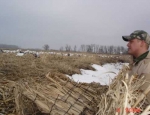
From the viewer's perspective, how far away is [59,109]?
90.7 inches

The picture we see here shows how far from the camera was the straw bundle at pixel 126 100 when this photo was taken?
1.74 m

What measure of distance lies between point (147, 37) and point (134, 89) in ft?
3.01

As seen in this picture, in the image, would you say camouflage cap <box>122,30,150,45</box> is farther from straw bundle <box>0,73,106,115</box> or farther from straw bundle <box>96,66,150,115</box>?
straw bundle <box>0,73,106,115</box>

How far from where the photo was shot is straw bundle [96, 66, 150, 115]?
1.74 meters

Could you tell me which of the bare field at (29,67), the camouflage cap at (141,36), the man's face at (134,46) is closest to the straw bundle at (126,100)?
the man's face at (134,46)

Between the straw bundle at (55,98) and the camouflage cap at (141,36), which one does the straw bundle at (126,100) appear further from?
the camouflage cap at (141,36)

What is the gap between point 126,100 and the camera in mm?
1748

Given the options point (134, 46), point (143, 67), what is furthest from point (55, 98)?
point (134, 46)

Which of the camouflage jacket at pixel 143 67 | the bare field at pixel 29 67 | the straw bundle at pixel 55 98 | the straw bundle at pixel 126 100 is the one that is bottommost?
the bare field at pixel 29 67

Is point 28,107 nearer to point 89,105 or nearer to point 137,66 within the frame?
point 89,105

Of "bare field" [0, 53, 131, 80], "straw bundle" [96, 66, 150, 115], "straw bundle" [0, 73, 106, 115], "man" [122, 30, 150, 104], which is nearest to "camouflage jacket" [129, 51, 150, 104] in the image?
"man" [122, 30, 150, 104]

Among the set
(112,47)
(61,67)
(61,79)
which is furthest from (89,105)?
(112,47)

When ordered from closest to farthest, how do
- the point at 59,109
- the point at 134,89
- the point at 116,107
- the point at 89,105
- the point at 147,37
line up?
the point at 116,107, the point at 134,89, the point at 59,109, the point at 89,105, the point at 147,37

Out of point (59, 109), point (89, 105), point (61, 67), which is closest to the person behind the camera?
point (59, 109)
